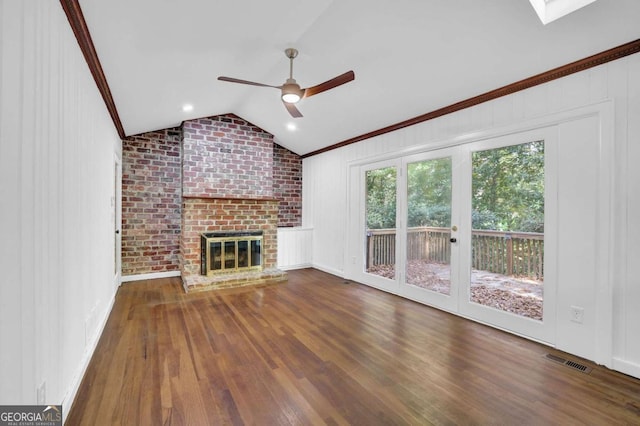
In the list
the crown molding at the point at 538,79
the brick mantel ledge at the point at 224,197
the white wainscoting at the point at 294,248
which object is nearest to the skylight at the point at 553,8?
the crown molding at the point at 538,79

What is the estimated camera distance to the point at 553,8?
84.7 inches

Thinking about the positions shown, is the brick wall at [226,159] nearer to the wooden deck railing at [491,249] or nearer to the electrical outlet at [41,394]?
the wooden deck railing at [491,249]

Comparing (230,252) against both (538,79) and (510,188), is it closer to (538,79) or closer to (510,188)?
(510,188)

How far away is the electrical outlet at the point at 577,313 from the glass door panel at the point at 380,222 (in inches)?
84.0

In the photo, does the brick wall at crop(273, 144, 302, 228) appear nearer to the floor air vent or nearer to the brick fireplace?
the brick fireplace

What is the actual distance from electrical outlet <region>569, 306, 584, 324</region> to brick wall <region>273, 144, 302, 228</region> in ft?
16.2

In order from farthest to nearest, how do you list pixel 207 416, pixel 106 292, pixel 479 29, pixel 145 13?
pixel 106 292 < pixel 479 29 < pixel 145 13 < pixel 207 416

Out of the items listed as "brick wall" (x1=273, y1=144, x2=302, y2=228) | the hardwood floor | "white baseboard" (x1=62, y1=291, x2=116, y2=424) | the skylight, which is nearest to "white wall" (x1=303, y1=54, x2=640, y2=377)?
the hardwood floor

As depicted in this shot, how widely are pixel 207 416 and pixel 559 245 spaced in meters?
3.16

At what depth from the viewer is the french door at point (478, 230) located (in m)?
2.81

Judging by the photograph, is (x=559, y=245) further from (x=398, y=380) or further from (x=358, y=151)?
(x=358, y=151)

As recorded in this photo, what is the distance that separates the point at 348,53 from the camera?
3039 millimetres

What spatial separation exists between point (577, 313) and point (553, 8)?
2480 millimetres

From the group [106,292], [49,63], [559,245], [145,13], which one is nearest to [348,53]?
[145,13]
